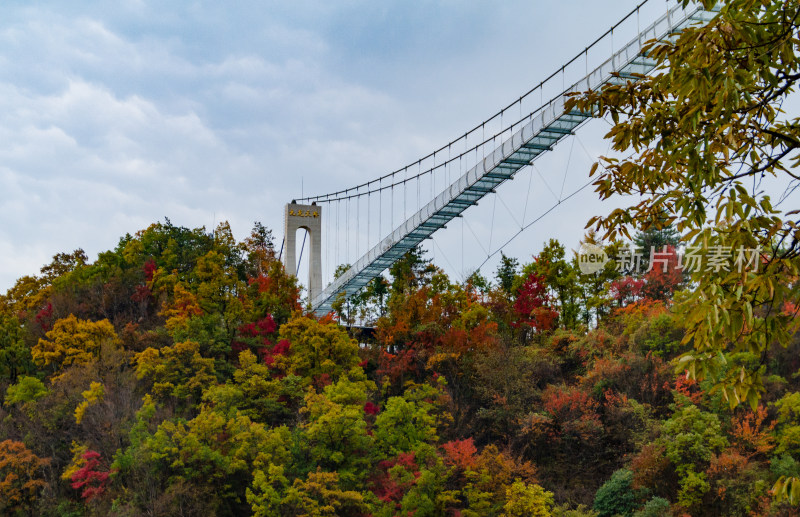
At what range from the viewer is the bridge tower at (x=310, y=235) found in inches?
1601

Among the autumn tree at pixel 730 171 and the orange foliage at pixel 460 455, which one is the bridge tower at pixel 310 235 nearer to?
the orange foliage at pixel 460 455

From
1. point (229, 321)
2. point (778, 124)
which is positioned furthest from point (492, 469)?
point (778, 124)

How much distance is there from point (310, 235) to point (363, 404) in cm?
2081

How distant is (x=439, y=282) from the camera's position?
35.0m

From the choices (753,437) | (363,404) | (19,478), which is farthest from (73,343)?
(753,437)

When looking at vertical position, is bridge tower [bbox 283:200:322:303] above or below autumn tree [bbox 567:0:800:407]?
above

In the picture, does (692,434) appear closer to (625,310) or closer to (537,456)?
(537,456)

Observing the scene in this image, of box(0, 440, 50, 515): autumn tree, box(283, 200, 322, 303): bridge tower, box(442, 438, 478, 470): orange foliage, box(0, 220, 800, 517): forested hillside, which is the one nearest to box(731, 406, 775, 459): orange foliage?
box(0, 220, 800, 517): forested hillside

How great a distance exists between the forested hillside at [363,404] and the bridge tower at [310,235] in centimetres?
672

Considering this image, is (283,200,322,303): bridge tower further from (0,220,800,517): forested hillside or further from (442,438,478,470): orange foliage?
(442,438,478,470): orange foliage

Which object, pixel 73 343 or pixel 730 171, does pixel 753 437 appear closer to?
pixel 730 171

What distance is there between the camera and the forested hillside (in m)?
19.1

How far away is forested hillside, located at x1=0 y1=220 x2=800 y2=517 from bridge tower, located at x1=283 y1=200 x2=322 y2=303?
6721 millimetres

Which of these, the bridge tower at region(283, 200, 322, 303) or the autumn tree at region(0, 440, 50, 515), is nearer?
the autumn tree at region(0, 440, 50, 515)
